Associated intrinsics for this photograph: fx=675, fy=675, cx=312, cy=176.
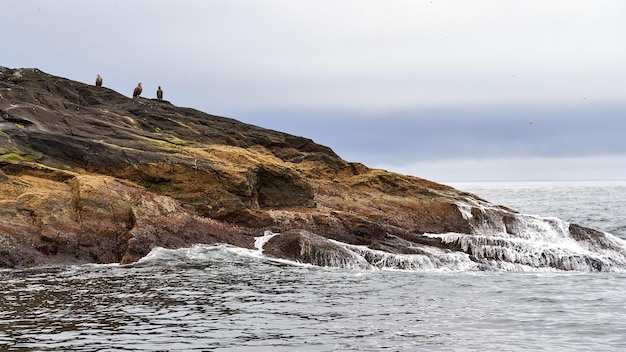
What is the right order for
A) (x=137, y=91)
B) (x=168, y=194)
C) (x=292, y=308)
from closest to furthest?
(x=292, y=308) → (x=168, y=194) → (x=137, y=91)

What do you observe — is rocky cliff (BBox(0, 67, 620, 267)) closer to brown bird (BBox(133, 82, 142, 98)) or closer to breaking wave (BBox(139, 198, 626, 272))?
breaking wave (BBox(139, 198, 626, 272))

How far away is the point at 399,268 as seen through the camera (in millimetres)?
27141

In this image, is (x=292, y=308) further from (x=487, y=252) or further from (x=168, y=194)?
(x=487, y=252)

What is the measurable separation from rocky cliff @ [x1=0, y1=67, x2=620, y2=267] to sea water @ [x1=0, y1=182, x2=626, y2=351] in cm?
165

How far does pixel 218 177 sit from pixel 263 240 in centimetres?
403

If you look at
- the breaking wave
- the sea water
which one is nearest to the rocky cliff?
the breaking wave

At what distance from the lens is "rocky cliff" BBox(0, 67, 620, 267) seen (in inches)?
995

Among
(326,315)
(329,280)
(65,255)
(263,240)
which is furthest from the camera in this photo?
(263,240)

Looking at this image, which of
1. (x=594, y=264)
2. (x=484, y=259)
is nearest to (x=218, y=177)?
(x=484, y=259)

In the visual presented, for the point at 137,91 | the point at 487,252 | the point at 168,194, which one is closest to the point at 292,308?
the point at 168,194

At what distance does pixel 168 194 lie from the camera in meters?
30.0

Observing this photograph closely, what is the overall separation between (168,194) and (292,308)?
45.2 feet

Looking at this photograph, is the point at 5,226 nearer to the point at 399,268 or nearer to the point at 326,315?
the point at 326,315

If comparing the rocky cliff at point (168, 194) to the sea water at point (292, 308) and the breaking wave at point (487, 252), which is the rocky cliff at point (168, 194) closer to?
the breaking wave at point (487, 252)
